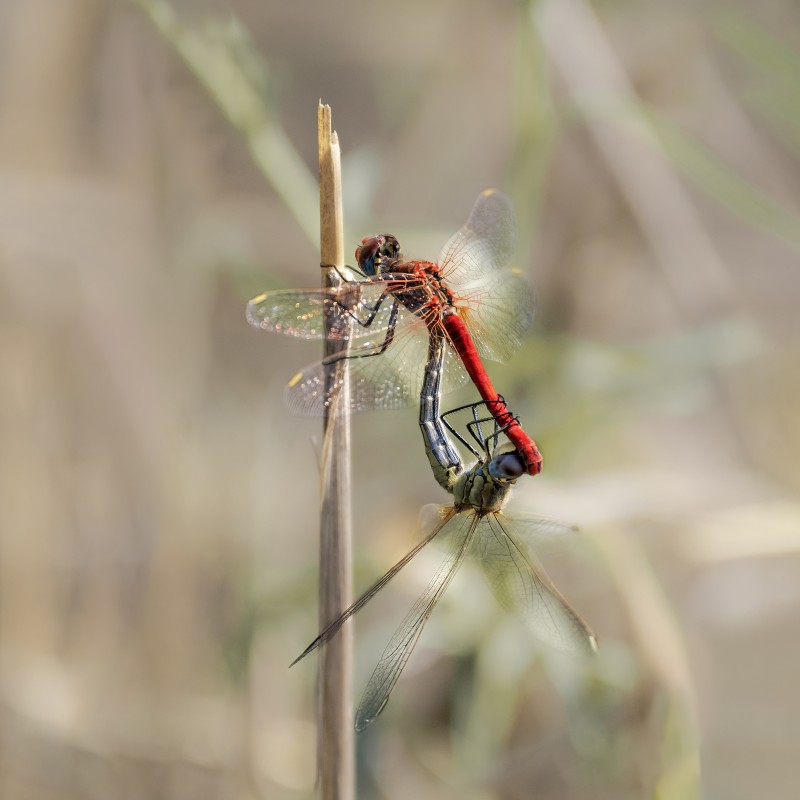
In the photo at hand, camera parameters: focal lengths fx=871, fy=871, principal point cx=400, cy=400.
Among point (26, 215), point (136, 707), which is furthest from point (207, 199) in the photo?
point (136, 707)

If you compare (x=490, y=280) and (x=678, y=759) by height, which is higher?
(x=490, y=280)

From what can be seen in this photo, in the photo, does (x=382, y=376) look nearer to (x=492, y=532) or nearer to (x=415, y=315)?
(x=415, y=315)

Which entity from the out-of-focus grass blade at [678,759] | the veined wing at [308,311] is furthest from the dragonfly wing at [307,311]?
the out-of-focus grass blade at [678,759]

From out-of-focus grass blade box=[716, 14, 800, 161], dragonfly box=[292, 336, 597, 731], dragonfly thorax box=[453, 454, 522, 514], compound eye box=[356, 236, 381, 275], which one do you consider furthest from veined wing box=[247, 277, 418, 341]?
out-of-focus grass blade box=[716, 14, 800, 161]

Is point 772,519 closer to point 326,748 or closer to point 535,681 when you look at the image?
point 535,681

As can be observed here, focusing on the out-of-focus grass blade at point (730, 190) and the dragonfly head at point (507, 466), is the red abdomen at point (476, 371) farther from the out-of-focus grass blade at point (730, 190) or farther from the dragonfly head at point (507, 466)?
the out-of-focus grass blade at point (730, 190)

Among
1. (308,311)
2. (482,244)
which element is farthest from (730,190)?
(308,311)

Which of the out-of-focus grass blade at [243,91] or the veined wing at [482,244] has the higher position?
the out-of-focus grass blade at [243,91]
